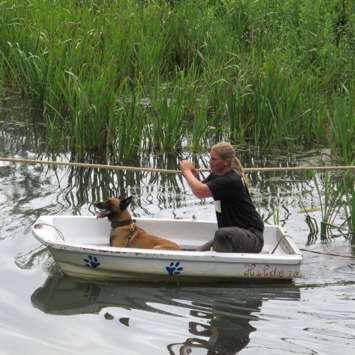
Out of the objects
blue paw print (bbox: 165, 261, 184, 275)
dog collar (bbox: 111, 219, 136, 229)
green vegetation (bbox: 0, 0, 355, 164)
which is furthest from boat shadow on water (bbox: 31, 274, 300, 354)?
green vegetation (bbox: 0, 0, 355, 164)

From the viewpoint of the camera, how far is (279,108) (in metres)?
11.6

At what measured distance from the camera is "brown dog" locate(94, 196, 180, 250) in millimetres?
8438

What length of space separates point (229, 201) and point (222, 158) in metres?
0.38

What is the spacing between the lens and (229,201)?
841 cm

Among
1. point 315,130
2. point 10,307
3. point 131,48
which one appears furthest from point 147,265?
point 131,48

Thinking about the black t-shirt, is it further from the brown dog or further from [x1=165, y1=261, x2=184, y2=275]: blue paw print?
[x1=165, y1=261, x2=184, y2=275]: blue paw print

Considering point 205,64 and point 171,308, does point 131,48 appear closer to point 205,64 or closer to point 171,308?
point 205,64

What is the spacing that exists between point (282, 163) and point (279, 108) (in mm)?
616

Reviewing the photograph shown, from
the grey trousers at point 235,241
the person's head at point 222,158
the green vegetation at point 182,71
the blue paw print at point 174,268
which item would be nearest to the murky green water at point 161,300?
the blue paw print at point 174,268

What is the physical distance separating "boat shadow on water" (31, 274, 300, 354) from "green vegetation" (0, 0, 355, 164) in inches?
106

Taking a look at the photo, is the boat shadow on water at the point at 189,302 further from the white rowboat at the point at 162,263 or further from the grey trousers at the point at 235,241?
the grey trousers at the point at 235,241

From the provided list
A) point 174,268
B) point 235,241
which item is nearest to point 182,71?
point 235,241

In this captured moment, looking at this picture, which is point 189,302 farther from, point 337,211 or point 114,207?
point 337,211

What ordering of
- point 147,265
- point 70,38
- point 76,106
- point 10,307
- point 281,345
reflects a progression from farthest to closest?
point 70,38 < point 76,106 < point 147,265 < point 10,307 < point 281,345
